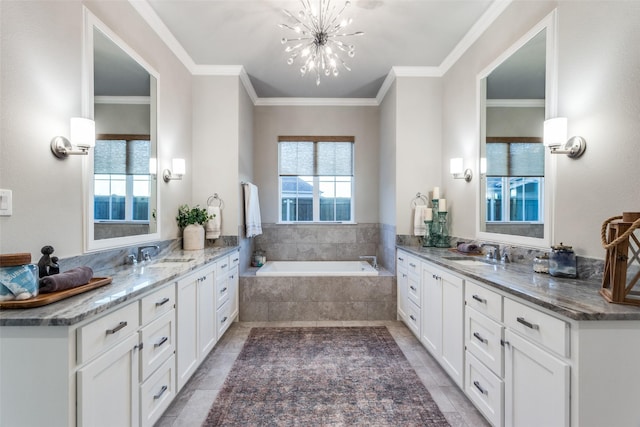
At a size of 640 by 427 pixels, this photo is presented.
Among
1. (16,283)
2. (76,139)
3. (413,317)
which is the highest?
(76,139)

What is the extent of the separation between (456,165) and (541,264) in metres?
1.45

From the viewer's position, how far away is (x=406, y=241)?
3523 millimetres

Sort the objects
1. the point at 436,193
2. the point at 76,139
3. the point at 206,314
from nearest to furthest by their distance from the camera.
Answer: the point at 76,139 < the point at 206,314 < the point at 436,193

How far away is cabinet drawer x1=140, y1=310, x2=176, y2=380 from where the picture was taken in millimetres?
1528

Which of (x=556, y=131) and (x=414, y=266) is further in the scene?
(x=414, y=266)

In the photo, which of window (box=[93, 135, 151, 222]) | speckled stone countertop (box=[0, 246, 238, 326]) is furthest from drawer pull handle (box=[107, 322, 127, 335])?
window (box=[93, 135, 151, 222])

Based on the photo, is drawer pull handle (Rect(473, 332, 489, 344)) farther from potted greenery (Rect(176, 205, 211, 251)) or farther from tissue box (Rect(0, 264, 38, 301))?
potted greenery (Rect(176, 205, 211, 251))

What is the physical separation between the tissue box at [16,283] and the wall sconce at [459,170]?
3223mm

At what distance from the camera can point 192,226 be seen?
305cm

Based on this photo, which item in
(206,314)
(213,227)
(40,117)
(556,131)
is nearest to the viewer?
(40,117)

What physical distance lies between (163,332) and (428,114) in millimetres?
3440

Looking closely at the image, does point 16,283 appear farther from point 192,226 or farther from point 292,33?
point 292,33

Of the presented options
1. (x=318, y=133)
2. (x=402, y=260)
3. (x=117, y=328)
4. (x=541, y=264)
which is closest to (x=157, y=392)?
(x=117, y=328)

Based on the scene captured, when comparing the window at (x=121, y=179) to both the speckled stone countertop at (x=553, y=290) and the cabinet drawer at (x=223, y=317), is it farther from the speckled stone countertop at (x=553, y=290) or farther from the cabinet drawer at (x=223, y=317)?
the speckled stone countertop at (x=553, y=290)
